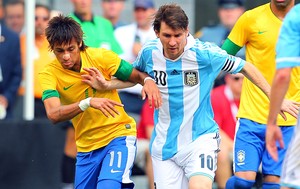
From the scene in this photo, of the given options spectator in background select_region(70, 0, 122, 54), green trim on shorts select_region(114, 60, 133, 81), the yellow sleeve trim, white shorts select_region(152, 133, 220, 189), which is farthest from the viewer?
spectator in background select_region(70, 0, 122, 54)

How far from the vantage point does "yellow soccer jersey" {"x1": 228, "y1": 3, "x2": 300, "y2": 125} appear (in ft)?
32.6

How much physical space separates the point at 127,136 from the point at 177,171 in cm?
55

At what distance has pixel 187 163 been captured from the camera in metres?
9.48

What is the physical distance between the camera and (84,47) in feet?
31.6

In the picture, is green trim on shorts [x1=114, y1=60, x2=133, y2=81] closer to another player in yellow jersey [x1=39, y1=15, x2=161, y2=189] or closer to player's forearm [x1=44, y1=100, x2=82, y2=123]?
another player in yellow jersey [x1=39, y1=15, x2=161, y2=189]

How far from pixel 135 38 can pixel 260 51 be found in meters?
3.43

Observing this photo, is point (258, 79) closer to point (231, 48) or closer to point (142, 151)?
point (231, 48)

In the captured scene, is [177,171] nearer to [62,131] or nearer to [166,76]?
[166,76]

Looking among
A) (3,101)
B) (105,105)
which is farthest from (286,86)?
(3,101)

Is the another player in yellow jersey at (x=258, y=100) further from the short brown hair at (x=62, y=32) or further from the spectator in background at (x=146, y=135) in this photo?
the spectator in background at (x=146, y=135)

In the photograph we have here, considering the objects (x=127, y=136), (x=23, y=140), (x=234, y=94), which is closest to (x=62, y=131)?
(x=23, y=140)

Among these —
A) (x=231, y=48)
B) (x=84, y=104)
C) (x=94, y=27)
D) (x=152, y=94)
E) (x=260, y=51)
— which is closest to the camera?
(x=152, y=94)

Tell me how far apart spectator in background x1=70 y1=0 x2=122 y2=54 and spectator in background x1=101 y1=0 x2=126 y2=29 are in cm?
49

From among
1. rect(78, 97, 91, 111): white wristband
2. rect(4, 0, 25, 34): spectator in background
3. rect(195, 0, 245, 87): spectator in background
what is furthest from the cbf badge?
rect(4, 0, 25, 34): spectator in background
